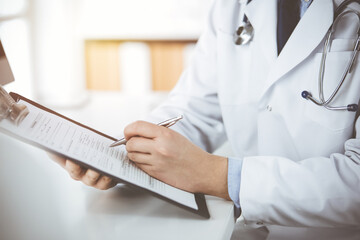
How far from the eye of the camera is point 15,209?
669 mm

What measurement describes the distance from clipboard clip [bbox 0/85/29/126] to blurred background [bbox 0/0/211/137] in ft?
3.05

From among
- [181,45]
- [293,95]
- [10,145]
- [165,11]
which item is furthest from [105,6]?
[293,95]

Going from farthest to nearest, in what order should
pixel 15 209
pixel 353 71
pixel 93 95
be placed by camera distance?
pixel 93 95
pixel 353 71
pixel 15 209

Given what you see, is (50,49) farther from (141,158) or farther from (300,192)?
(300,192)

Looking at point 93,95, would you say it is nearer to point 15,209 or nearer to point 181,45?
point 181,45

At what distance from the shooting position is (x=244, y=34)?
99 cm

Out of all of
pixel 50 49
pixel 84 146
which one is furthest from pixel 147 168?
pixel 50 49

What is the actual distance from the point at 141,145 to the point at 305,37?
1.63 ft

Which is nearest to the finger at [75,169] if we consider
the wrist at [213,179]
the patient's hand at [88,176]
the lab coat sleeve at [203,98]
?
the patient's hand at [88,176]

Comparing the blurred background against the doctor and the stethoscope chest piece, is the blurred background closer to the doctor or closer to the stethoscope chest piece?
the doctor

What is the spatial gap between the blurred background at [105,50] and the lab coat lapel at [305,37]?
0.85 meters

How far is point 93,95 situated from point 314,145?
1.49 m

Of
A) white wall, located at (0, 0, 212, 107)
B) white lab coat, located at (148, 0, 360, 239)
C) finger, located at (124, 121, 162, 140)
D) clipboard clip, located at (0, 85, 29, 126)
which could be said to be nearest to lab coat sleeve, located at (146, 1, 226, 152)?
white lab coat, located at (148, 0, 360, 239)

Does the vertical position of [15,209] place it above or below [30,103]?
below
